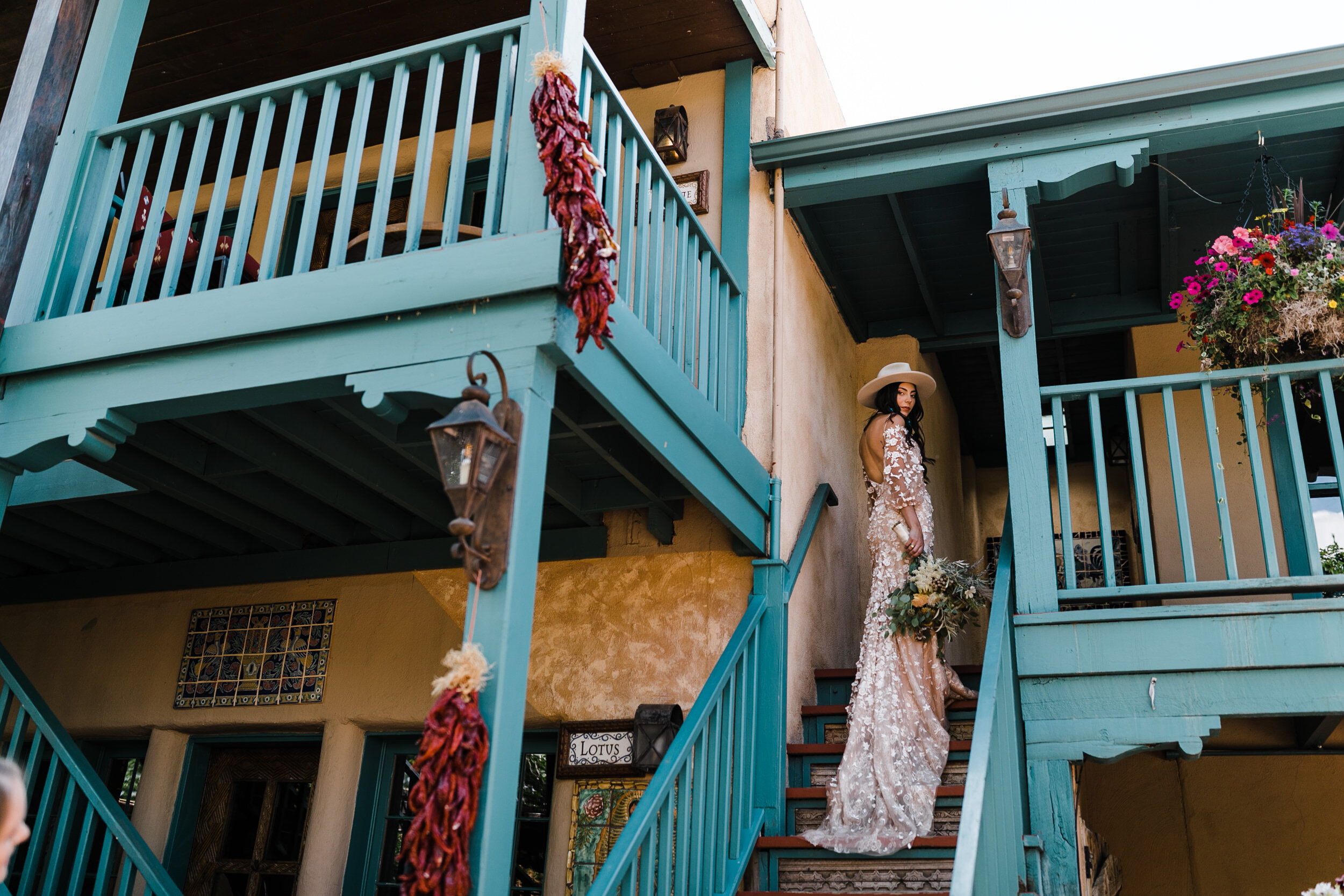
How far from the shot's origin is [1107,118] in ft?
18.4

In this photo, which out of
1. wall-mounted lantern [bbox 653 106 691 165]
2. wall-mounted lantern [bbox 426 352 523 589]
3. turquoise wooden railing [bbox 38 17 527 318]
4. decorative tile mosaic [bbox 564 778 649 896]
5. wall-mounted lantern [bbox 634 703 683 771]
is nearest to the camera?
wall-mounted lantern [bbox 426 352 523 589]

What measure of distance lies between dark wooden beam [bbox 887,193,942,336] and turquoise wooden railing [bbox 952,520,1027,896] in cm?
237

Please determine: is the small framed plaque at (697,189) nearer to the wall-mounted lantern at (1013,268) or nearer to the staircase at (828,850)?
the wall-mounted lantern at (1013,268)

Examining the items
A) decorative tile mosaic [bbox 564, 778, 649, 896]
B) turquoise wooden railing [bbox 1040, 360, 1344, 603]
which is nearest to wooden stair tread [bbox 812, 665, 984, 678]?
turquoise wooden railing [bbox 1040, 360, 1344, 603]

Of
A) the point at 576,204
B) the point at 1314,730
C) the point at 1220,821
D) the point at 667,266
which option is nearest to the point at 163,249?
the point at 667,266

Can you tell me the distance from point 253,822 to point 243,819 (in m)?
0.09

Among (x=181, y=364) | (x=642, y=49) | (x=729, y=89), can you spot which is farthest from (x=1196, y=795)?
(x=181, y=364)

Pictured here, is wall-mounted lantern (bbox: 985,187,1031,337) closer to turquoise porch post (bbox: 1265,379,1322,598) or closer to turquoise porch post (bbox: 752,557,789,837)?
turquoise porch post (bbox: 1265,379,1322,598)

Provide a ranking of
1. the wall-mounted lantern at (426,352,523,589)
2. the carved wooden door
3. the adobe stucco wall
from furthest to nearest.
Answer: the carved wooden door < the adobe stucco wall < the wall-mounted lantern at (426,352,523,589)

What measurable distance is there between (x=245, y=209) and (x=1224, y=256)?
179 inches

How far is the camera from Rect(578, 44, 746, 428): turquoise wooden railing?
14.4 feet

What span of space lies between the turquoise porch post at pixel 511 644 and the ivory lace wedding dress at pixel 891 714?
2060 millimetres

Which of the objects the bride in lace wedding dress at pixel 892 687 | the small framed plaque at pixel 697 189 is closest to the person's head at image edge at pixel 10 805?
the bride in lace wedding dress at pixel 892 687

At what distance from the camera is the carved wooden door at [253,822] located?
6395mm
